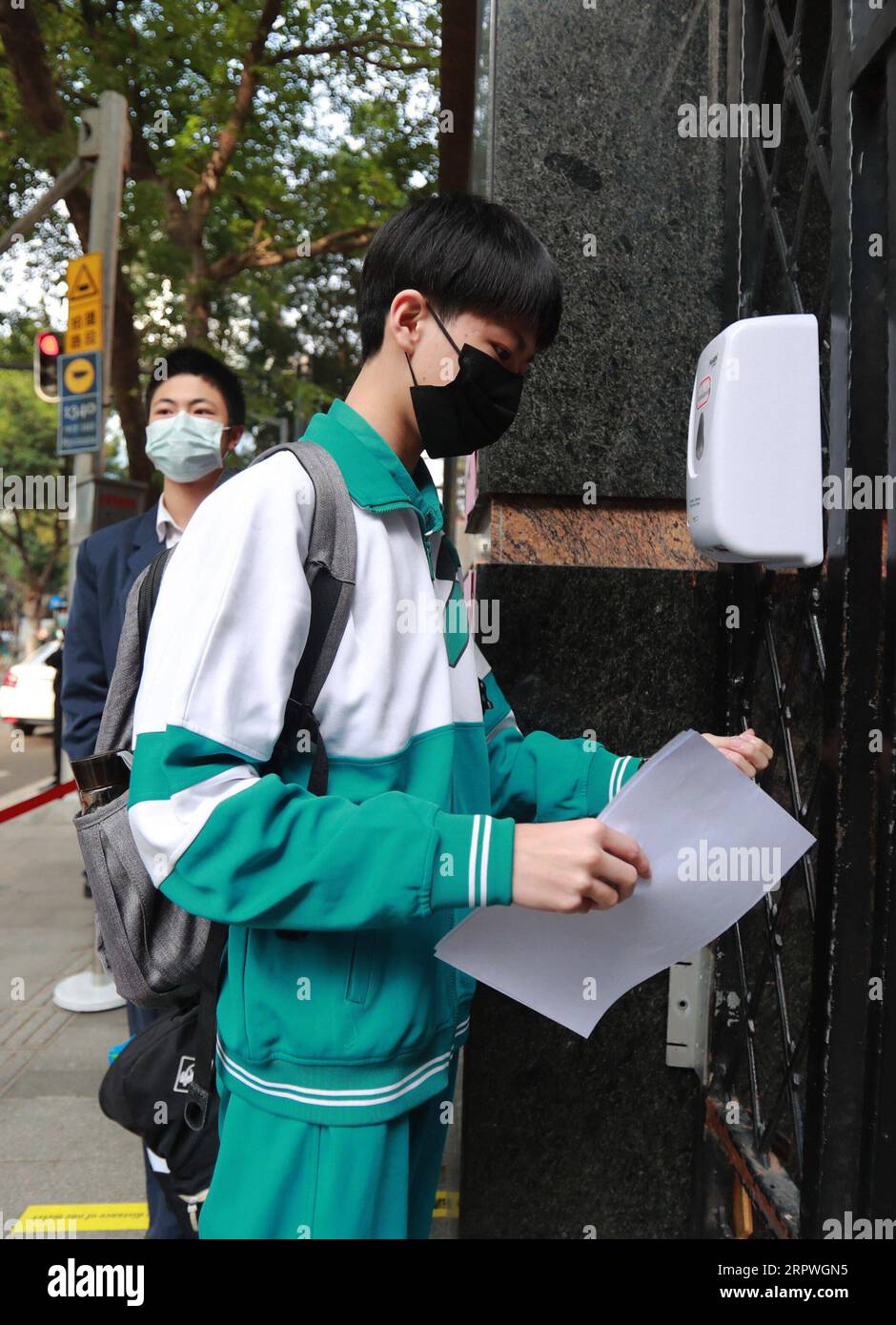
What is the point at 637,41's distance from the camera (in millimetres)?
2555

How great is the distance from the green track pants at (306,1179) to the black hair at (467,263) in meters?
1.19

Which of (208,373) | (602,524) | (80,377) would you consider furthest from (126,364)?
(602,524)

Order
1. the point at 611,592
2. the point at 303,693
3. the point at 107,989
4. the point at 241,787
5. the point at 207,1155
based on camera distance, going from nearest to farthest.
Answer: the point at 241,787 < the point at 303,693 < the point at 207,1155 < the point at 611,592 < the point at 107,989

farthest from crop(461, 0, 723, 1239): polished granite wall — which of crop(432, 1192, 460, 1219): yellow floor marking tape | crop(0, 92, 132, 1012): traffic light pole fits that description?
crop(0, 92, 132, 1012): traffic light pole

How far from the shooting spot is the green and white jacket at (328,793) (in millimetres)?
1303

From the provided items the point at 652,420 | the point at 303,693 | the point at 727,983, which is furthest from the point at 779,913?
the point at 303,693

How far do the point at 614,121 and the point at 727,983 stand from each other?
201 cm

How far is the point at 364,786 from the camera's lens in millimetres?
1488

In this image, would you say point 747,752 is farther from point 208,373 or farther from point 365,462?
point 208,373

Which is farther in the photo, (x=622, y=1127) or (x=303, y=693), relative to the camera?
(x=622, y=1127)

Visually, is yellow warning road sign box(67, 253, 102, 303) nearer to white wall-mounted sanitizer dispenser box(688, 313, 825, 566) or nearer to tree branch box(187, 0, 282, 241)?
white wall-mounted sanitizer dispenser box(688, 313, 825, 566)

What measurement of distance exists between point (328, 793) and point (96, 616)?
7.62ft

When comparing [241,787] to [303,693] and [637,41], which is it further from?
[637,41]

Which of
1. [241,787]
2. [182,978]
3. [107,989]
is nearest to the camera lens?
[241,787]
